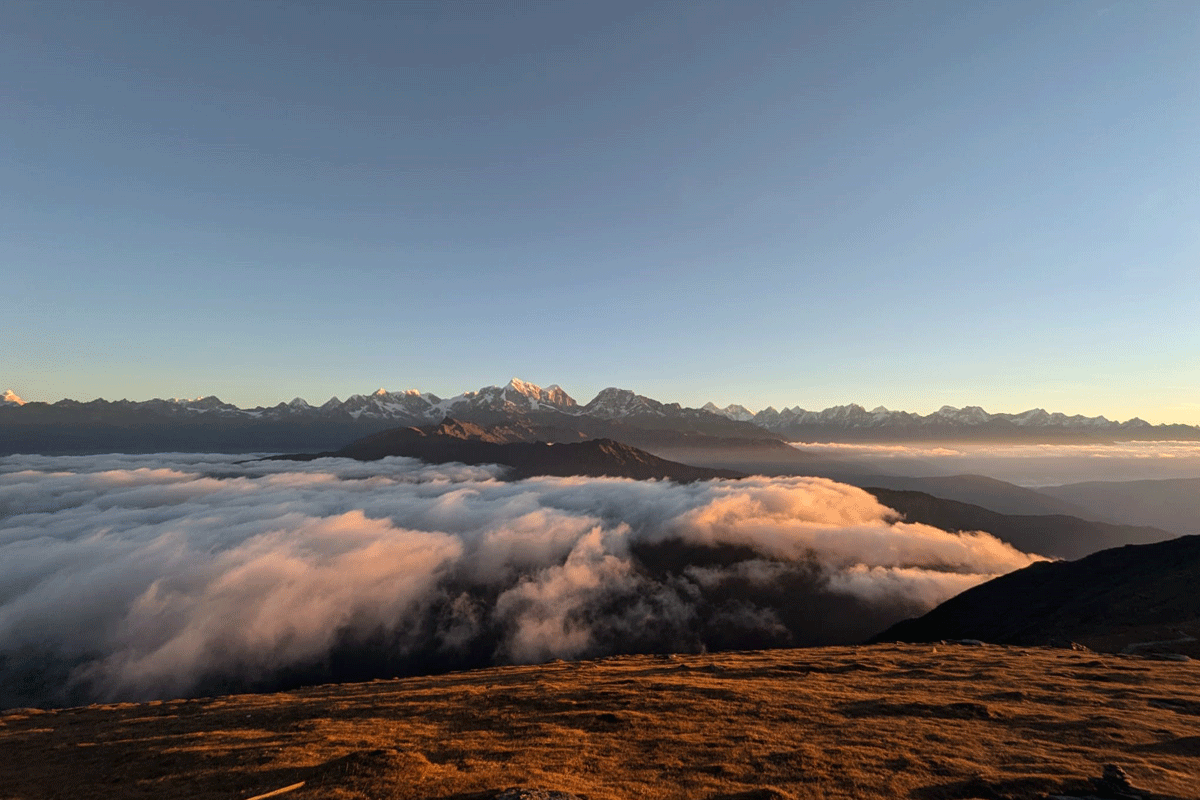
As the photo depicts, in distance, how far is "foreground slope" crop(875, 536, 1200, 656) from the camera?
90688mm

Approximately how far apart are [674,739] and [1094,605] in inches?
6376

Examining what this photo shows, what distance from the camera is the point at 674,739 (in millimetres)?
30422

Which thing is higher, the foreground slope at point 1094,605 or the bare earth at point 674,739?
the bare earth at point 674,739

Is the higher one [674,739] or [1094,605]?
[674,739]

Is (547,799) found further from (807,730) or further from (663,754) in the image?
(807,730)

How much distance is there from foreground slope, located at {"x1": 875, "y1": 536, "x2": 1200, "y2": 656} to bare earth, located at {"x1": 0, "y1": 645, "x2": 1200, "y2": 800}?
57.4 meters

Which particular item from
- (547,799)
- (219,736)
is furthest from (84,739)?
(547,799)

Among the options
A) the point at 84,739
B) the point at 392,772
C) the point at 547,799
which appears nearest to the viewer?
the point at 547,799

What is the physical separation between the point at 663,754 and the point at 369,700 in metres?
36.4

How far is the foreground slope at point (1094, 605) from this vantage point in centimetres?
9069

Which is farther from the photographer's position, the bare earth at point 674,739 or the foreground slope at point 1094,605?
the foreground slope at point 1094,605

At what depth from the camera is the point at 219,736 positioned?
3509 cm

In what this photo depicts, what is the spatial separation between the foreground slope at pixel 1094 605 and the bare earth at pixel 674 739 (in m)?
57.4

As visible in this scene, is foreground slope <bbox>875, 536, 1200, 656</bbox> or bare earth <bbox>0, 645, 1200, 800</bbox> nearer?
bare earth <bbox>0, 645, 1200, 800</bbox>
